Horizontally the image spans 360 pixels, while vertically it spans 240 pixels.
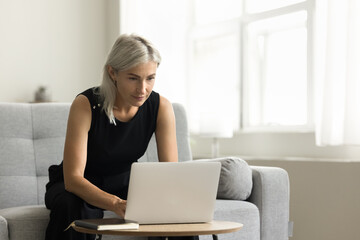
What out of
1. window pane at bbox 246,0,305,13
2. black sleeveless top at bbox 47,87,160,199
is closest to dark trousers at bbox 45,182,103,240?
black sleeveless top at bbox 47,87,160,199

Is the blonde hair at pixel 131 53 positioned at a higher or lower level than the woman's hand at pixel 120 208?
higher

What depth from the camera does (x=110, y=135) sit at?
2.28 metres

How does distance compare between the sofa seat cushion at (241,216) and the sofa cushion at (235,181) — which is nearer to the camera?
the sofa seat cushion at (241,216)

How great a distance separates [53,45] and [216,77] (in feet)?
5.17

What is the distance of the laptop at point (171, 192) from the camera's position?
5.67 ft

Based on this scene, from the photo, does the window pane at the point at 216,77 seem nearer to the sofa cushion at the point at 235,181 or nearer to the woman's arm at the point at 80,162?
the sofa cushion at the point at 235,181

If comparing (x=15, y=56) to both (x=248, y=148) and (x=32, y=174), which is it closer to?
(x=248, y=148)

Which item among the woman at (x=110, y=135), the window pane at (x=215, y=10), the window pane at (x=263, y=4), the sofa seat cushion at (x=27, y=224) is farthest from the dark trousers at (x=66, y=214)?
the window pane at (x=215, y=10)

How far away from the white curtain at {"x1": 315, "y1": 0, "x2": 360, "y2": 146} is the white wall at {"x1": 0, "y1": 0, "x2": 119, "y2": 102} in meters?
2.45

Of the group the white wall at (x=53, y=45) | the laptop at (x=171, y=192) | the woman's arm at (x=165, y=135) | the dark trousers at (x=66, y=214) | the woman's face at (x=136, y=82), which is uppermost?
the white wall at (x=53, y=45)

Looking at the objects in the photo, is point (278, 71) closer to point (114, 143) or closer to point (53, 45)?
point (53, 45)

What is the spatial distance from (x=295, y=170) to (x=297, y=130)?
0.50 m

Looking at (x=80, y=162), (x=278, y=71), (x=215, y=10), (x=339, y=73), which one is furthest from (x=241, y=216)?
(x=215, y=10)

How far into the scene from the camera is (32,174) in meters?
2.77
